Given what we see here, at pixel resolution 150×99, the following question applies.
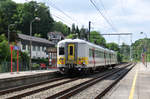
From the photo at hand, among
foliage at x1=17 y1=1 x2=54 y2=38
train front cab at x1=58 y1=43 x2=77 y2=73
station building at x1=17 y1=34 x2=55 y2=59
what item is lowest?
train front cab at x1=58 y1=43 x2=77 y2=73

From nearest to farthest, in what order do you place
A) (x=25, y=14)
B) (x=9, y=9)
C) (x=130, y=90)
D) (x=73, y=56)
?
(x=130, y=90)
(x=73, y=56)
(x=25, y=14)
(x=9, y=9)

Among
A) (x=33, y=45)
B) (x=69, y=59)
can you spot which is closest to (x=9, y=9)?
(x=33, y=45)

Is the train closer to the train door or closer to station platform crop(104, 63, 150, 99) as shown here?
the train door

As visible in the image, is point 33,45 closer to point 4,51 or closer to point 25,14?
point 25,14

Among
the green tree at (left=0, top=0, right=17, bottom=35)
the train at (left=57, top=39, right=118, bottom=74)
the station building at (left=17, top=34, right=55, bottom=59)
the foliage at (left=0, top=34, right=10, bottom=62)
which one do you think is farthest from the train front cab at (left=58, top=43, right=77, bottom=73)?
the green tree at (left=0, top=0, right=17, bottom=35)

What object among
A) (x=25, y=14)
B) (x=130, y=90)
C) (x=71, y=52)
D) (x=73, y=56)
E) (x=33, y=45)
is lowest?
(x=130, y=90)

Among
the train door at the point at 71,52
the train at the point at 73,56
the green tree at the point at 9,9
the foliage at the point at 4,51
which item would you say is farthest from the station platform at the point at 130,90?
the green tree at the point at 9,9

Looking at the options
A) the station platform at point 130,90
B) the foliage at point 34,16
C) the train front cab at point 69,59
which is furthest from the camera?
the foliage at point 34,16

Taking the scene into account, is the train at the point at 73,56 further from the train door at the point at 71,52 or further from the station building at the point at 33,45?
the station building at the point at 33,45

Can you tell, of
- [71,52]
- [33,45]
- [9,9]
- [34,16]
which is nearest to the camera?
[71,52]

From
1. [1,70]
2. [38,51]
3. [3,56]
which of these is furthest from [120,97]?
[38,51]

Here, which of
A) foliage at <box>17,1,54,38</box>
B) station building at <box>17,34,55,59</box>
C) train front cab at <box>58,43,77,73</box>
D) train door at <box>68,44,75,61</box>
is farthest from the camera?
foliage at <box>17,1,54,38</box>

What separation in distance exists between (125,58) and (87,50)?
110 m

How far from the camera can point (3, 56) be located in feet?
114
